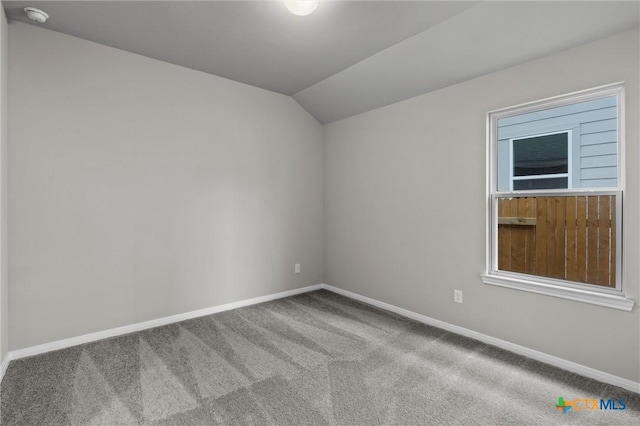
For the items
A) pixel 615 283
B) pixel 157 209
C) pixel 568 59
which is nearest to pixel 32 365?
pixel 157 209

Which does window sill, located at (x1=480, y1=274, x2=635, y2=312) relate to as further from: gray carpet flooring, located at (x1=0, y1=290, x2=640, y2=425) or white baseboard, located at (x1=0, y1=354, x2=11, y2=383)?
white baseboard, located at (x1=0, y1=354, x2=11, y2=383)

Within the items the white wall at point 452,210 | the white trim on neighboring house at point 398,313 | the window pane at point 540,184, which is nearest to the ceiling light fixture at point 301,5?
the white wall at point 452,210

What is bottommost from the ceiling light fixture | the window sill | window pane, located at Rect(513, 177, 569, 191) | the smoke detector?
the window sill

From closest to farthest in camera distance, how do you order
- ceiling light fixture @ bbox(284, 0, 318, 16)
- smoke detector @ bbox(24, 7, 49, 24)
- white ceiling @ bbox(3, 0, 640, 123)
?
ceiling light fixture @ bbox(284, 0, 318, 16)
white ceiling @ bbox(3, 0, 640, 123)
smoke detector @ bbox(24, 7, 49, 24)

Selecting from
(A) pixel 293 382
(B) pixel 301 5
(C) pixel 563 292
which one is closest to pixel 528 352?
(C) pixel 563 292

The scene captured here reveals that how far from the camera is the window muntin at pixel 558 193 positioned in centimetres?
219

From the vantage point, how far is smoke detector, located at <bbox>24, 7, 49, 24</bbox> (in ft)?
7.42

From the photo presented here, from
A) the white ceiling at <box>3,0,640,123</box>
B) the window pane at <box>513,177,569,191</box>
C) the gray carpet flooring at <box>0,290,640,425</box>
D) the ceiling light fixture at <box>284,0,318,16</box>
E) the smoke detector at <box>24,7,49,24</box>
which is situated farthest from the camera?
the window pane at <box>513,177,569,191</box>

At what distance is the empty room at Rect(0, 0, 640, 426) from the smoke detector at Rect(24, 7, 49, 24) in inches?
0.7

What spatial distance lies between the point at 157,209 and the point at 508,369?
11.0 ft

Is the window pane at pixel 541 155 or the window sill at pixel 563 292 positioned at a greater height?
the window pane at pixel 541 155

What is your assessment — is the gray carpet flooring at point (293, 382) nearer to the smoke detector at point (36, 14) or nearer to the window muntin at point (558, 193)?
the window muntin at point (558, 193)

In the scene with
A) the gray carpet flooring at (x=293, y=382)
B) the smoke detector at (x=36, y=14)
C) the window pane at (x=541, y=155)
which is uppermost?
the smoke detector at (x=36, y=14)

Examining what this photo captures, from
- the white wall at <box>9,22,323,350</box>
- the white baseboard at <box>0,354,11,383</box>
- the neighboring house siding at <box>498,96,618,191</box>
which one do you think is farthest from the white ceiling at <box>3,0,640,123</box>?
the white baseboard at <box>0,354,11,383</box>
